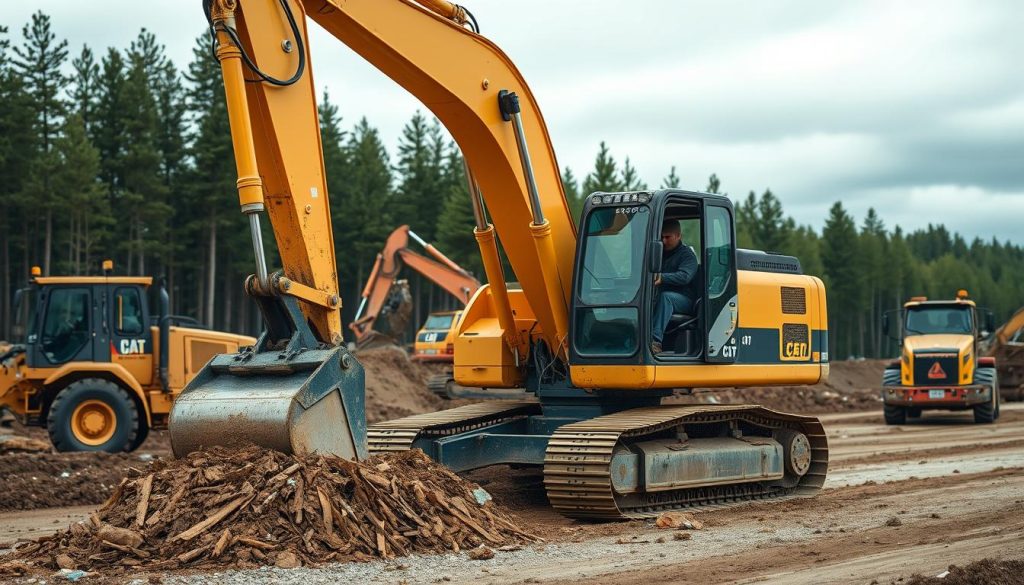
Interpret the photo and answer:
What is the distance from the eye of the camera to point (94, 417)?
57.2 feet

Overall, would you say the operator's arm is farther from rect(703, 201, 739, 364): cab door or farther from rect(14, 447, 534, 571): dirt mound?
rect(14, 447, 534, 571): dirt mound

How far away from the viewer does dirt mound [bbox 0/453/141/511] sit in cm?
1333

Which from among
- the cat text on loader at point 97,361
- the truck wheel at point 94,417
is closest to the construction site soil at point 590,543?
the truck wheel at point 94,417

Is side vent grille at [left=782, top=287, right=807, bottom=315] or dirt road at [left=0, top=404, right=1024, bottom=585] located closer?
dirt road at [left=0, top=404, right=1024, bottom=585]

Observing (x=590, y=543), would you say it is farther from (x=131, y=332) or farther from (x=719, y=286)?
(x=131, y=332)

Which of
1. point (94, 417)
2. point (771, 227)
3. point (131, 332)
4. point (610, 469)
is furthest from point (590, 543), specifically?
point (771, 227)

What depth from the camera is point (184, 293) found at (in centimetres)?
6238

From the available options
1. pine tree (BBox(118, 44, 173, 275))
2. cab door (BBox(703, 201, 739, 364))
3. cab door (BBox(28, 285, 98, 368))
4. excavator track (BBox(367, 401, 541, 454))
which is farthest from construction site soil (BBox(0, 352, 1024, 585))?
pine tree (BBox(118, 44, 173, 275))

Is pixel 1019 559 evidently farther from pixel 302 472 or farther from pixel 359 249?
pixel 359 249

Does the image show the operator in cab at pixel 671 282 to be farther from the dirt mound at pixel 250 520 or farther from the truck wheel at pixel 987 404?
the truck wheel at pixel 987 404

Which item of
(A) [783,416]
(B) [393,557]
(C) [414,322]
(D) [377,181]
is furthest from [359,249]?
(B) [393,557]

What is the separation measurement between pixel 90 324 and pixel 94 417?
1.44m

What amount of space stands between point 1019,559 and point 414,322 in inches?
2644

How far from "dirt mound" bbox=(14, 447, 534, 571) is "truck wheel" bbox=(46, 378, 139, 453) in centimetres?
889
